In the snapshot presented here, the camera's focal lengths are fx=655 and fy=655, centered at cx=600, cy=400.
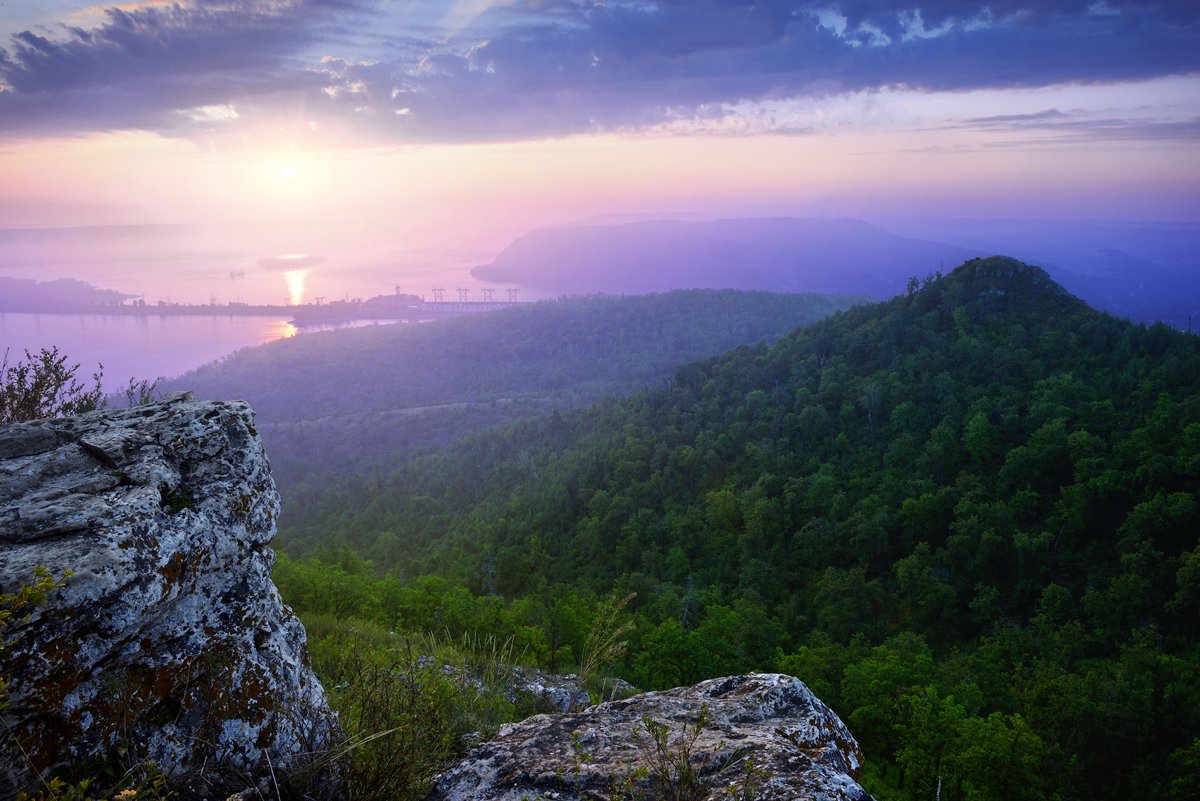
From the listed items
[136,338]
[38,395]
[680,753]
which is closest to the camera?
Answer: [680,753]

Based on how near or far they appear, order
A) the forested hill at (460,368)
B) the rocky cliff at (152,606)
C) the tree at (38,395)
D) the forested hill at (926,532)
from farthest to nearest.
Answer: the forested hill at (460,368) → the forested hill at (926,532) → the tree at (38,395) → the rocky cliff at (152,606)

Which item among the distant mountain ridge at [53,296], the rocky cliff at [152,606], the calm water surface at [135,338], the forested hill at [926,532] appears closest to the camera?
the rocky cliff at [152,606]

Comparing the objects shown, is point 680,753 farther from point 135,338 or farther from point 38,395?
point 135,338

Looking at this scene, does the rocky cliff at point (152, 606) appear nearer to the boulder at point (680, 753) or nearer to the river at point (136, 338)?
the boulder at point (680, 753)

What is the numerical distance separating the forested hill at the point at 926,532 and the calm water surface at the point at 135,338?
207 ft

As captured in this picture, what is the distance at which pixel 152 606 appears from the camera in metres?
3.54

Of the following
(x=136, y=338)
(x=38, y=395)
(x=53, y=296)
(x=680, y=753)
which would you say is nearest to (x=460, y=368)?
(x=136, y=338)

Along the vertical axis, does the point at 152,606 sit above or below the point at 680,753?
above

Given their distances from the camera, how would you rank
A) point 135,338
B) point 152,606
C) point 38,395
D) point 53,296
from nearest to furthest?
point 152,606
point 38,395
point 135,338
point 53,296

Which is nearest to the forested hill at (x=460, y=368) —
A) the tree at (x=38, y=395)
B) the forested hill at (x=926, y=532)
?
the forested hill at (x=926, y=532)

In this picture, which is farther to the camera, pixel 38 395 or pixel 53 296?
pixel 53 296

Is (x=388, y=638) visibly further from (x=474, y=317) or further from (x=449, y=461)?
(x=474, y=317)

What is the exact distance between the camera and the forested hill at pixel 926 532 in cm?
2220

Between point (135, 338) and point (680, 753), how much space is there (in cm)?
15645
